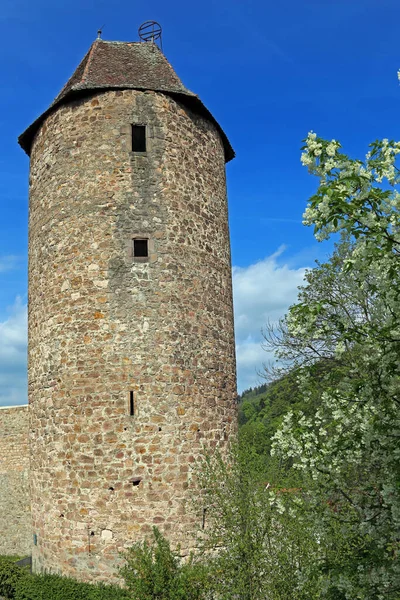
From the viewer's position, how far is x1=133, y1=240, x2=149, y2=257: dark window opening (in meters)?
11.5

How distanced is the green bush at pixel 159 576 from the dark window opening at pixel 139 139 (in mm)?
7690

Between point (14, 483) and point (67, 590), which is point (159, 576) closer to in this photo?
point (67, 590)

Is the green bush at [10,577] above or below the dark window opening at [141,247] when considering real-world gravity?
below

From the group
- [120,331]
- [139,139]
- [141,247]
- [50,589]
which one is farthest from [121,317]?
[50,589]

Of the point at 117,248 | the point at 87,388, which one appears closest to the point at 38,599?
the point at 87,388

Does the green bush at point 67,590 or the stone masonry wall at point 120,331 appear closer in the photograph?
the green bush at point 67,590

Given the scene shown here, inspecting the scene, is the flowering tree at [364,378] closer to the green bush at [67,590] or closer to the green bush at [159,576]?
the green bush at [159,576]

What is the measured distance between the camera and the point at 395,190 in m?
5.40

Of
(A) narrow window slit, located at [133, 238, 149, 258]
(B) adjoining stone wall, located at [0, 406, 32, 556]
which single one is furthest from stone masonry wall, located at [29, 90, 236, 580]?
(B) adjoining stone wall, located at [0, 406, 32, 556]

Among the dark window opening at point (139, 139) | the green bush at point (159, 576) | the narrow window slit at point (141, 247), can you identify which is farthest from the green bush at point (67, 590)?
the dark window opening at point (139, 139)

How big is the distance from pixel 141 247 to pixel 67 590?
646 cm

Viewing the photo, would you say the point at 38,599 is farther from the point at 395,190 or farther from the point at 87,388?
the point at 395,190

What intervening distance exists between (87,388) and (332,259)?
33.4 feet

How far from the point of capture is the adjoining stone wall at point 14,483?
65.8 feet
